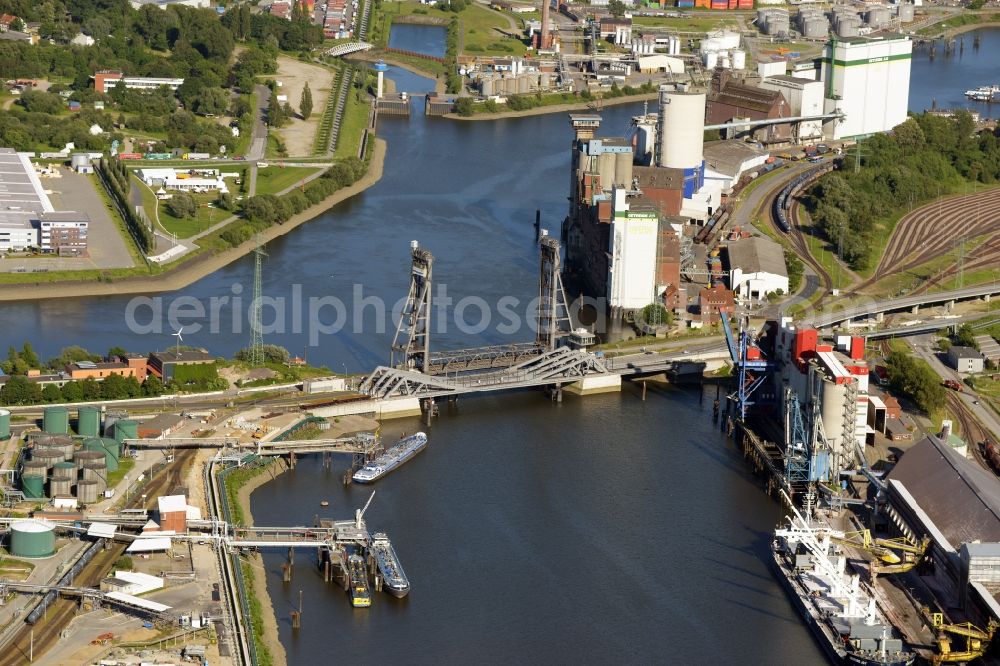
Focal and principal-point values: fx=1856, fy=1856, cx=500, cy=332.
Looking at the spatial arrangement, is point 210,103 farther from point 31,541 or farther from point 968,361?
point 31,541

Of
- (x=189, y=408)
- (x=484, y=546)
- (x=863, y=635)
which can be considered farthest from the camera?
(x=189, y=408)

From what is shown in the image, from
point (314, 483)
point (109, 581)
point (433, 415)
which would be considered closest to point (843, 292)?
point (433, 415)

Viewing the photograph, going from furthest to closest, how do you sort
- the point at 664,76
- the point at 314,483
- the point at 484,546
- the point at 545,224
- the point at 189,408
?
the point at 664,76
the point at 545,224
the point at 189,408
the point at 314,483
the point at 484,546

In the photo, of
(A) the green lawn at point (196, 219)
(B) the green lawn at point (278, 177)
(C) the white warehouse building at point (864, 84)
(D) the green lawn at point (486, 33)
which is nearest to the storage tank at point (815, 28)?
(D) the green lawn at point (486, 33)

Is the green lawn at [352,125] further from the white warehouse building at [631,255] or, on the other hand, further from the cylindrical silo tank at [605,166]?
the white warehouse building at [631,255]

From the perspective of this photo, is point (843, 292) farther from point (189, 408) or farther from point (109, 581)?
A: point (109, 581)

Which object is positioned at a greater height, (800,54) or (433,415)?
(800,54)

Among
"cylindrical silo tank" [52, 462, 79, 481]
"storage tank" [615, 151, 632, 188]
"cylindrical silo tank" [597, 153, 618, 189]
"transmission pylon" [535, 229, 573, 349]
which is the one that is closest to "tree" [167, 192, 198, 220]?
"cylindrical silo tank" [597, 153, 618, 189]

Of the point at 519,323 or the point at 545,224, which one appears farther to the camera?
the point at 545,224
